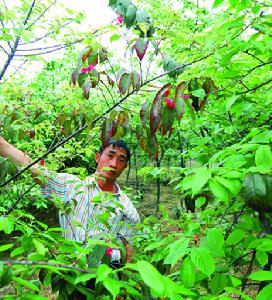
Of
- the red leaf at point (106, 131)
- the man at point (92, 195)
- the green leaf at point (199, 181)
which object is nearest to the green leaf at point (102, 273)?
the green leaf at point (199, 181)

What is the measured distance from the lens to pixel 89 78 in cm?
169

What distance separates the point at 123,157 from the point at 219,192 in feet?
→ 4.56

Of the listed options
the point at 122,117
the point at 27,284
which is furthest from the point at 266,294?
the point at 122,117

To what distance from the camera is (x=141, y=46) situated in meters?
1.45

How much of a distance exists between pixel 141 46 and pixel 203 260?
0.96 m

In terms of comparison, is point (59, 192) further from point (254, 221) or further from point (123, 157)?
point (254, 221)

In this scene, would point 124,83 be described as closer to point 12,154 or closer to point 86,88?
point 86,88

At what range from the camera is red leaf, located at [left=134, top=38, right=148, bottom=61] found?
1422 millimetres

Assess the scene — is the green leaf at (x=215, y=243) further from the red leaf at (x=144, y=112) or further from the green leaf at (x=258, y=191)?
the red leaf at (x=144, y=112)

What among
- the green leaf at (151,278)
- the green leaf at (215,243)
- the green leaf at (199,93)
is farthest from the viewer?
the green leaf at (199,93)

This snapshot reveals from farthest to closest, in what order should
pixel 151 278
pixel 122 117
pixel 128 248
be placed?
pixel 122 117 → pixel 128 248 → pixel 151 278

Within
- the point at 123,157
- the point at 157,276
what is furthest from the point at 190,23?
the point at 157,276

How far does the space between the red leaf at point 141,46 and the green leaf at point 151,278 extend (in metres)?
0.97

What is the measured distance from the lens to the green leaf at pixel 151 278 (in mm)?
693
